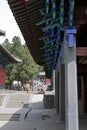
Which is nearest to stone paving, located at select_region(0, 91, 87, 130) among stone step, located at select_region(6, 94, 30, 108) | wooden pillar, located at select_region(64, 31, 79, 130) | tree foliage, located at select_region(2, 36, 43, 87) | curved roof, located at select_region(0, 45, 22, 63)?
A: stone step, located at select_region(6, 94, 30, 108)

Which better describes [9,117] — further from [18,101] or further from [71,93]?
[71,93]

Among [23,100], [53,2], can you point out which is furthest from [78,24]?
[23,100]

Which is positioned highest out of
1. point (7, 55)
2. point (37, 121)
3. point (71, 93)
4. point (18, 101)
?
point (7, 55)

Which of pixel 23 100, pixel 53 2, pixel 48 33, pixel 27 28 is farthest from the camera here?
pixel 23 100

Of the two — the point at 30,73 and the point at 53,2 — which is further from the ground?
the point at 30,73

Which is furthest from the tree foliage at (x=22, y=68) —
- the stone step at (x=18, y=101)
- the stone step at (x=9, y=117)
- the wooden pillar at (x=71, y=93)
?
the wooden pillar at (x=71, y=93)

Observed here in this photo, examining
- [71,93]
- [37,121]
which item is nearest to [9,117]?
[37,121]

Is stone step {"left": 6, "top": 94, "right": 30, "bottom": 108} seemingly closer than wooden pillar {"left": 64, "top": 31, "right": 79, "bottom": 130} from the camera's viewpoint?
No

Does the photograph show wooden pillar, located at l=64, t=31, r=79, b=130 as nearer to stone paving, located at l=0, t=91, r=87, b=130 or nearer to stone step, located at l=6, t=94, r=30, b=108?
stone paving, located at l=0, t=91, r=87, b=130

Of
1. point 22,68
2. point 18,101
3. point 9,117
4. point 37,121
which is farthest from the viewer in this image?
point 22,68

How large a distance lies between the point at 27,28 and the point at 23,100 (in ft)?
56.9

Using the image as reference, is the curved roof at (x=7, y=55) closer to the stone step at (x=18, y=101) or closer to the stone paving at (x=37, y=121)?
the stone step at (x=18, y=101)

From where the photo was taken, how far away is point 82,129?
937cm

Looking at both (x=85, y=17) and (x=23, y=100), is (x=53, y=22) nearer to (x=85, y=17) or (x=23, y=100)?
(x=85, y=17)
